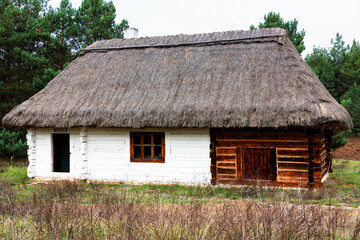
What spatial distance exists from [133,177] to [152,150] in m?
1.02

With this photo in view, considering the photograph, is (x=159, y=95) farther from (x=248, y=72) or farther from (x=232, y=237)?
(x=232, y=237)

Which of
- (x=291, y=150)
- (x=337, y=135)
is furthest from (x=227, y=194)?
(x=337, y=135)

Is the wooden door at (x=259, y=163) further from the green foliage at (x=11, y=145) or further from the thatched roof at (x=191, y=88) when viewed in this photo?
the green foliage at (x=11, y=145)

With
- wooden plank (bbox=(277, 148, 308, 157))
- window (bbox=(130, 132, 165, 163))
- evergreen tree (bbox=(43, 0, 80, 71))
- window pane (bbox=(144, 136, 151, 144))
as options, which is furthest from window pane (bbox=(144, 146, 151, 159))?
evergreen tree (bbox=(43, 0, 80, 71))

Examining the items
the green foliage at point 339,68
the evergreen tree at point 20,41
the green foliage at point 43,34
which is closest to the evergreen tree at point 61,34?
the green foliage at point 43,34

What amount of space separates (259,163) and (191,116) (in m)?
2.29

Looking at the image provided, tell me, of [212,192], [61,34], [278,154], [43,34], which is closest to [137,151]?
[212,192]

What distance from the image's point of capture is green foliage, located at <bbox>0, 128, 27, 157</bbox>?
632 inches

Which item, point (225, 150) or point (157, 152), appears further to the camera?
point (157, 152)

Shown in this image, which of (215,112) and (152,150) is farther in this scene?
(152,150)

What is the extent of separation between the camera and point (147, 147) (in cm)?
1102

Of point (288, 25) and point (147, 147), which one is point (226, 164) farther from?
point (288, 25)

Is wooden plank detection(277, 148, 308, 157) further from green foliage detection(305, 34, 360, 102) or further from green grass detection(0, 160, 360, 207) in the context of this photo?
green foliage detection(305, 34, 360, 102)

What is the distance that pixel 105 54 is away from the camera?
524 inches
